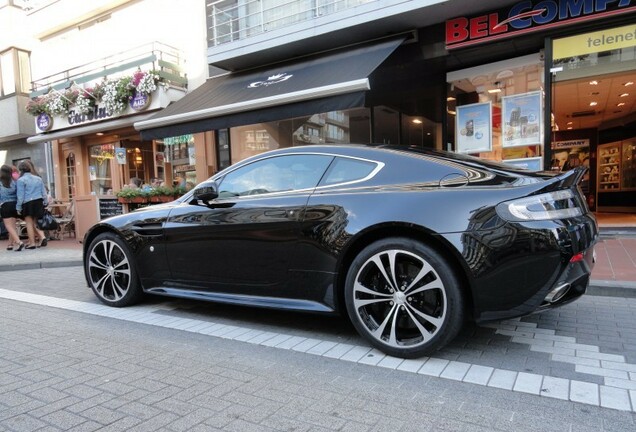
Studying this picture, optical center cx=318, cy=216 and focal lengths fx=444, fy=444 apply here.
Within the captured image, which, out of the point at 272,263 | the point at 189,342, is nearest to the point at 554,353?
the point at 272,263

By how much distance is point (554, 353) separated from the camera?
3111 millimetres

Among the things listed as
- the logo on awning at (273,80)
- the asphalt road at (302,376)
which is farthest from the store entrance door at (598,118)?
the asphalt road at (302,376)

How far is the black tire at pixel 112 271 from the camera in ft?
14.9

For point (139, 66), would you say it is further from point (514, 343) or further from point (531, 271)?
point (531, 271)

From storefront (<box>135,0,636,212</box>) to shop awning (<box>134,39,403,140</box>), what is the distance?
0.08 feet

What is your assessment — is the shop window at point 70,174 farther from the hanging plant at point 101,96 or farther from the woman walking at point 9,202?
the woman walking at point 9,202

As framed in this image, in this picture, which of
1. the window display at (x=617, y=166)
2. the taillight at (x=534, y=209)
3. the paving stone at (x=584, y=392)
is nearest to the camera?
the paving stone at (x=584, y=392)

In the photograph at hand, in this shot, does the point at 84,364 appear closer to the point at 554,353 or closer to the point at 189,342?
the point at 189,342

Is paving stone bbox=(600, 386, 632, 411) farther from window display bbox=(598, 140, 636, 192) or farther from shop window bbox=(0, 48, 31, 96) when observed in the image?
shop window bbox=(0, 48, 31, 96)

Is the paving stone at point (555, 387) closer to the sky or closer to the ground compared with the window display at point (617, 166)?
closer to the ground

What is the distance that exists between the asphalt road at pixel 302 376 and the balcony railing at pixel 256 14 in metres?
7.36

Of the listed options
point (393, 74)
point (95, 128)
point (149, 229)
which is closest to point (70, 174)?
point (95, 128)

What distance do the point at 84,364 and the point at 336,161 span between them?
2.38 meters

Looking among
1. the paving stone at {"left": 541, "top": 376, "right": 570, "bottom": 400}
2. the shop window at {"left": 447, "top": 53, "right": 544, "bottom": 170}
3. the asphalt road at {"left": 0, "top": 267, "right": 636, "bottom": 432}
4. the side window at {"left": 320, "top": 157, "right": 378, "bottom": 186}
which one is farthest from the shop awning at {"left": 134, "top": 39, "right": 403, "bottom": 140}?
the paving stone at {"left": 541, "top": 376, "right": 570, "bottom": 400}
